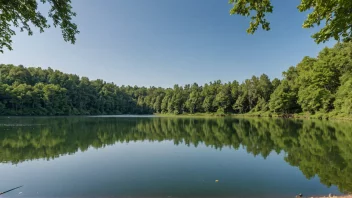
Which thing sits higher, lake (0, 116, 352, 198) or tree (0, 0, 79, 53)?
tree (0, 0, 79, 53)

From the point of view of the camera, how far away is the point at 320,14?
861 cm

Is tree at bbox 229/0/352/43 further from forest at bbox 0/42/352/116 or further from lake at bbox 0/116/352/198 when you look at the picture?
forest at bbox 0/42/352/116

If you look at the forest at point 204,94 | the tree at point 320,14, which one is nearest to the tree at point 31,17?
the tree at point 320,14

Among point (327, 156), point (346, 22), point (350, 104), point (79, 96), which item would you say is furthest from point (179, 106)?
point (346, 22)

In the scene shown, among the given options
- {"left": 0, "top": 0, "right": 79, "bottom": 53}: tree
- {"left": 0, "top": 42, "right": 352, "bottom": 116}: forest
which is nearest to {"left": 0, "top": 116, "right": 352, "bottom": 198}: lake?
{"left": 0, "top": 0, "right": 79, "bottom": 53}: tree

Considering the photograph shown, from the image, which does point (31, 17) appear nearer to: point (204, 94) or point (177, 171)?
point (177, 171)

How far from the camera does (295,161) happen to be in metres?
15.0

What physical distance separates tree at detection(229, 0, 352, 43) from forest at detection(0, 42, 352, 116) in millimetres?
46408

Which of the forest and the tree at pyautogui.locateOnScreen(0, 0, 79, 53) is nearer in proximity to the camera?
the tree at pyautogui.locateOnScreen(0, 0, 79, 53)

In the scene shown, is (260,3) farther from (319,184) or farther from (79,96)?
(79,96)

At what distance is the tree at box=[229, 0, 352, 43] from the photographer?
7.95m

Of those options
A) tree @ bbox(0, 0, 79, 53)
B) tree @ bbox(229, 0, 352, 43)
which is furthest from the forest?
tree @ bbox(0, 0, 79, 53)

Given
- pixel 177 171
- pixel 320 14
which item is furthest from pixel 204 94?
pixel 320 14

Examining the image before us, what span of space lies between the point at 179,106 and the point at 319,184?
353ft
